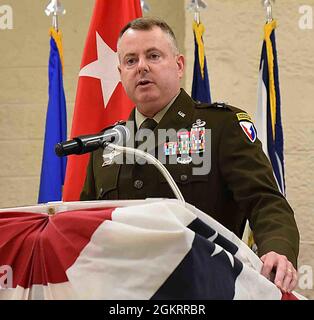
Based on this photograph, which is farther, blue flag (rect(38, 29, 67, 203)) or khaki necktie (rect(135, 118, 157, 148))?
blue flag (rect(38, 29, 67, 203))

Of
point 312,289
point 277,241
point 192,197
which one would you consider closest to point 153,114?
point 192,197

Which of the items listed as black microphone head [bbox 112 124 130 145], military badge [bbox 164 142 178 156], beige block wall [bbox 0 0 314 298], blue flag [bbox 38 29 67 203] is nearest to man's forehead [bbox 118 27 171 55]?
military badge [bbox 164 142 178 156]

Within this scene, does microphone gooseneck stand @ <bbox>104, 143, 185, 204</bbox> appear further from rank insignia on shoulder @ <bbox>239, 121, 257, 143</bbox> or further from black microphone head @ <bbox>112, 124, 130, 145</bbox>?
rank insignia on shoulder @ <bbox>239, 121, 257, 143</bbox>

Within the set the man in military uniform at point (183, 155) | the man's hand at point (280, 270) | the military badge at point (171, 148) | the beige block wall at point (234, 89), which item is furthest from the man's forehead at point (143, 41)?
the beige block wall at point (234, 89)

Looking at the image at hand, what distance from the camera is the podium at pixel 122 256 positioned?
957mm

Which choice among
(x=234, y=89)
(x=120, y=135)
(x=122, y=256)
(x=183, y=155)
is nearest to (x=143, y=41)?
(x=183, y=155)

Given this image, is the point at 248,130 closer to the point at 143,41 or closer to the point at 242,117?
the point at 242,117

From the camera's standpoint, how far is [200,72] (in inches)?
106

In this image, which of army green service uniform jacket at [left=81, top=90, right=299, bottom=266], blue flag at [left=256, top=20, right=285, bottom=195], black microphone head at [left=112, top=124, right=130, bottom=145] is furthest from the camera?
blue flag at [left=256, top=20, right=285, bottom=195]

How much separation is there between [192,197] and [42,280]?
0.77 m

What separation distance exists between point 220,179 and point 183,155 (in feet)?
0.40

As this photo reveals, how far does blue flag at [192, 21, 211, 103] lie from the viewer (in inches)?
106

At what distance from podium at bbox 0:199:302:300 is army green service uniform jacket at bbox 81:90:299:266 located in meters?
0.47

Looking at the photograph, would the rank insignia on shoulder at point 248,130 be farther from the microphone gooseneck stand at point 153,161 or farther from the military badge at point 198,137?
the microphone gooseneck stand at point 153,161
